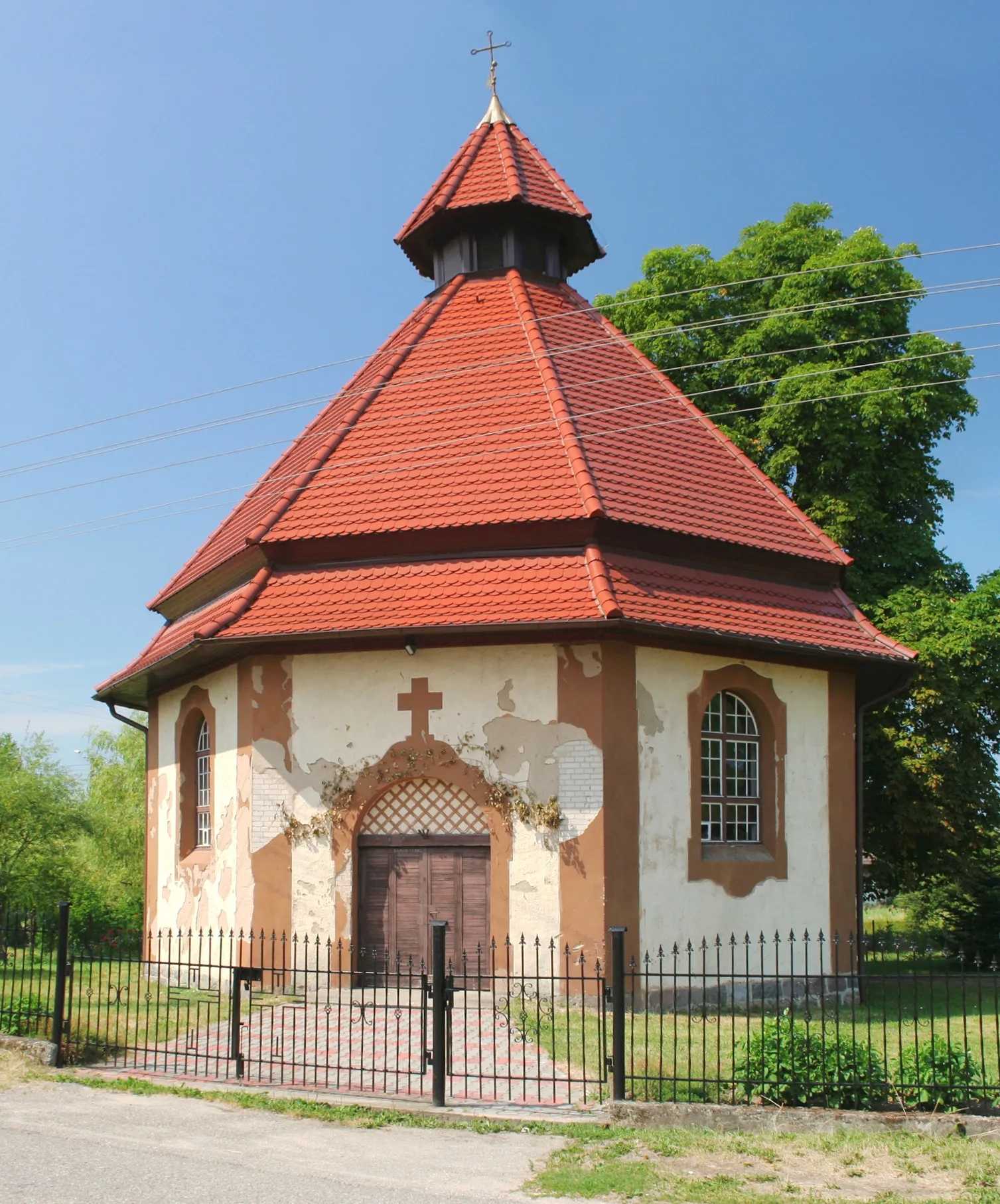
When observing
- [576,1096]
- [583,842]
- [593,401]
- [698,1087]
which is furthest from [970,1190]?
[593,401]

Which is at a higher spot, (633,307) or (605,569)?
(633,307)

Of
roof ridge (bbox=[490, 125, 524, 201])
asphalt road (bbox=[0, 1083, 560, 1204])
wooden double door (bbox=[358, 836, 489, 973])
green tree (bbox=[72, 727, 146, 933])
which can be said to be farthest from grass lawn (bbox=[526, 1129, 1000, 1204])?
green tree (bbox=[72, 727, 146, 933])

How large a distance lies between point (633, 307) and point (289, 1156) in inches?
774

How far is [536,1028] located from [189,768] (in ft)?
23.3

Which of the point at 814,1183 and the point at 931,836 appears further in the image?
the point at 931,836

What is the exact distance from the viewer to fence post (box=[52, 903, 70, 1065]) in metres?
9.88

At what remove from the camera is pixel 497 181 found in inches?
750

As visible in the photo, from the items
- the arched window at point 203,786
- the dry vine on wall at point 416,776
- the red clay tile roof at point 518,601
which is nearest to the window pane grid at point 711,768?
the red clay tile roof at point 518,601

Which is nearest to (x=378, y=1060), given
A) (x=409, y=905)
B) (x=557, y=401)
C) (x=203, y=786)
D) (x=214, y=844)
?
(x=409, y=905)

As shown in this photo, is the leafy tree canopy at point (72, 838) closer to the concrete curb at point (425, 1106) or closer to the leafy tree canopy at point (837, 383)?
the concrete curb at point (425, 1106)

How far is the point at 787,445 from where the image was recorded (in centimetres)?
2061

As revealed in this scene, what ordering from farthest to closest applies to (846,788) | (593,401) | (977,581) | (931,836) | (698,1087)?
(977,581) → (931,836) → (593,401) → (846,788) → (698,1087)

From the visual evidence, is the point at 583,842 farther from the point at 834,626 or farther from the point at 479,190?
the point at 479,190

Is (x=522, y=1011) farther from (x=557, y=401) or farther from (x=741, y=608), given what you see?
(x=557, y=401)
